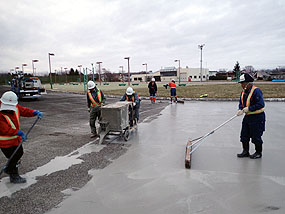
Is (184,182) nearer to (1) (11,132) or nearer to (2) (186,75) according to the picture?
(1) (11,132)

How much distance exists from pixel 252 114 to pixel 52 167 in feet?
13.4

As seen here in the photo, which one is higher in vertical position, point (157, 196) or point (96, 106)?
point (96, 106)

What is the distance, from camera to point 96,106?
5996 millimetres

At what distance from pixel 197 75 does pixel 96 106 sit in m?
72.2

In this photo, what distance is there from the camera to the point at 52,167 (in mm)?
4027

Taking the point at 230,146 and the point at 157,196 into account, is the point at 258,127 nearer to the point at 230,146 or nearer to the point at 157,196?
the point at 230,146

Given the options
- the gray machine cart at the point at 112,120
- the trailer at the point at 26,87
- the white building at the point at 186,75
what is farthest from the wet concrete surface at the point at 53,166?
the white building at the point at 186,75

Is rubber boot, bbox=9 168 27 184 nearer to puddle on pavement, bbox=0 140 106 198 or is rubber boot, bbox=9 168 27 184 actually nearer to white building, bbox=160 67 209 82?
puddle on pavement, bbox=0 140 106 198

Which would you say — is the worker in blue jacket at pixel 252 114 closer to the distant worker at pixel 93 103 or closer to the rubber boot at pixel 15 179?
the distant worker at pixel 93 103

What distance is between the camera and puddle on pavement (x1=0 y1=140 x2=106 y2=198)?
329cm

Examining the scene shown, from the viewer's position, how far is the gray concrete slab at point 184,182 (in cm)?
277

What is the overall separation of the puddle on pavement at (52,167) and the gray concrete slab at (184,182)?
73cm

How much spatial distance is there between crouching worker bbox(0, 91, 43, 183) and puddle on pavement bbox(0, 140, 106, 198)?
0.13 m

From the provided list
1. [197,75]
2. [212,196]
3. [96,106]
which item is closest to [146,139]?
[96,106]
